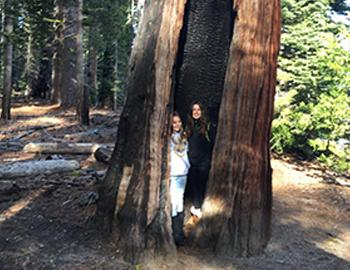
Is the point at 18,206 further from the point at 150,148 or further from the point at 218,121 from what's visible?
the point at 218,121

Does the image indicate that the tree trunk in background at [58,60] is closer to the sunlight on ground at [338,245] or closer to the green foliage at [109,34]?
the green foliage at [109,34]

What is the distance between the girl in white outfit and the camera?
5953 millimetres

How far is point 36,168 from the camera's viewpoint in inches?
338

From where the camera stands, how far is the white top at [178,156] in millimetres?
5941

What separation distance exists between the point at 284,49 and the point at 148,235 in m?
9.77

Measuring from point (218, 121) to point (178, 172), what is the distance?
2.93ft

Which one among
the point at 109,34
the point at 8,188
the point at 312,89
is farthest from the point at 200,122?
the point at 109,34

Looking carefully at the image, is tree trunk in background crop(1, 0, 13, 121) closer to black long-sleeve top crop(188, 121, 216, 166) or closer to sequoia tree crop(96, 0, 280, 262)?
sequoia tree crop(96, 0, 280, 262)

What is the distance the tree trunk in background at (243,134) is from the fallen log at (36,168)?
3.87m

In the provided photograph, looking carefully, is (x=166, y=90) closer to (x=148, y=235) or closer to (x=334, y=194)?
(x=148, y=235)

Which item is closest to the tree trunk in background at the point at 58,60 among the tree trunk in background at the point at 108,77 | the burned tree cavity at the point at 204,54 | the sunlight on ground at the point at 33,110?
the sunlight on ground at the point at 33,110

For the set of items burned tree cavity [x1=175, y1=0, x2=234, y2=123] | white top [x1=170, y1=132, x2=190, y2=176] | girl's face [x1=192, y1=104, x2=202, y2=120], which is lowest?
white top [x1=170, y1=132, x2=190, y2=176]

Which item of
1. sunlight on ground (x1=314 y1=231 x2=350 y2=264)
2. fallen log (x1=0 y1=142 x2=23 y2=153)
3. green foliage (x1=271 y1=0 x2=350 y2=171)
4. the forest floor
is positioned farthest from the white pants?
fallen log (x1=0 y1=142 x2=23 y2=153)

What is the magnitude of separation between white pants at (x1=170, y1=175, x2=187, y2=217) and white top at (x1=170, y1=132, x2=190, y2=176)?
0.08m
